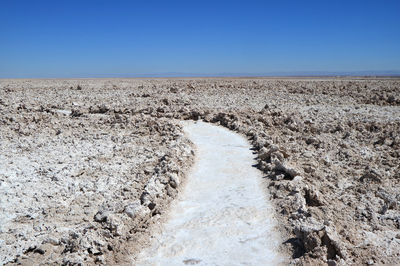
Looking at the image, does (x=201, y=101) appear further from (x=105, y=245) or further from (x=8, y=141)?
(x=105, y=245)

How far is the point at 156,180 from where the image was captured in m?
6.96

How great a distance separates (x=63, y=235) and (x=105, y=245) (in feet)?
2.67

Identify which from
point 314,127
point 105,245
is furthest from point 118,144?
point 314,127

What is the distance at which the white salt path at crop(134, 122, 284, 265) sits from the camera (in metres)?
4.59

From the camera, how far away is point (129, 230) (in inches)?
207

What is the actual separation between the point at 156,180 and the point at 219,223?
198 cm

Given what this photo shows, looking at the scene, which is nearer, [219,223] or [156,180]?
[219,223]

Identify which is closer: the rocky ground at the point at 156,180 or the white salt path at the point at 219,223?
the white salt path at the point at 219,223

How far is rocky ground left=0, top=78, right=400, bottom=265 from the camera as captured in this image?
4840 millimetres

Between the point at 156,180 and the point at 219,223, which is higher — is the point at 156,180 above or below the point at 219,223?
above

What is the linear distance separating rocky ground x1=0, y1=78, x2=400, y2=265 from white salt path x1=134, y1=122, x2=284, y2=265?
275 millimetres

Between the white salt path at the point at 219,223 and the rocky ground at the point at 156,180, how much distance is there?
275mm

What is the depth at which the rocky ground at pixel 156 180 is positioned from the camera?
484 centimetres

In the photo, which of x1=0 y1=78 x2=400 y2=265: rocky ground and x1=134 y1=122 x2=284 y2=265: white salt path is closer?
x1=134 y1=122 x2=284 y2=265: white salt path
